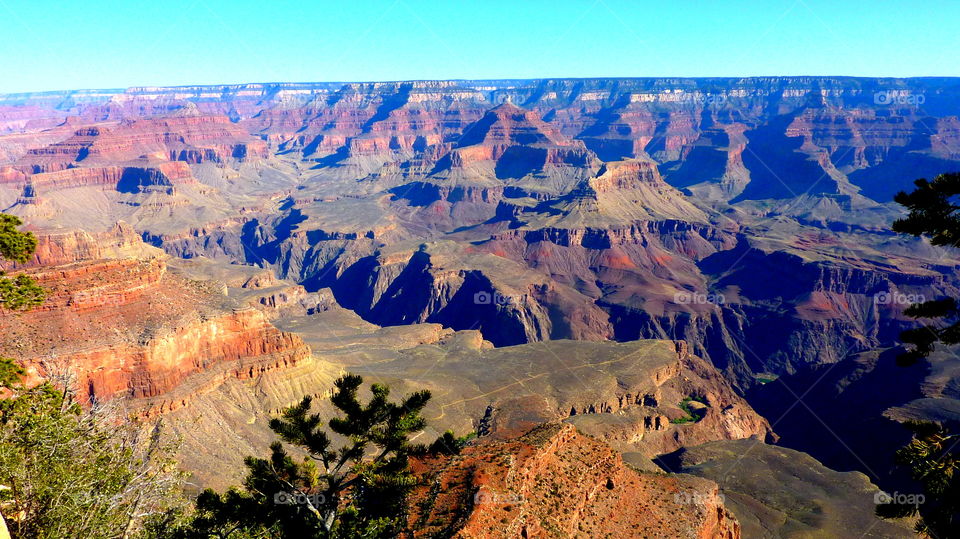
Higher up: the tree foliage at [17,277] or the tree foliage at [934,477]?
the tree foliage at [17,277]

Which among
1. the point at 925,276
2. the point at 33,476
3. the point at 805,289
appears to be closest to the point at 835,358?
the point at 805,289

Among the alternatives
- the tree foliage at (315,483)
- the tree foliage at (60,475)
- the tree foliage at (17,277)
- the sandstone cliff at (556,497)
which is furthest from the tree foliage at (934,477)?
the tree foliage at (17,277)

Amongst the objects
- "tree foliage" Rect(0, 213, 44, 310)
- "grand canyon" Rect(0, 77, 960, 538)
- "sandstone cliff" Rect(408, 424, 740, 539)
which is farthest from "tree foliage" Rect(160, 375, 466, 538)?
"tree foliage" Rect(0, 213, 44, 310)

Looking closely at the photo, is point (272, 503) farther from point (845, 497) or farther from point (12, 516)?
point (845, 497)

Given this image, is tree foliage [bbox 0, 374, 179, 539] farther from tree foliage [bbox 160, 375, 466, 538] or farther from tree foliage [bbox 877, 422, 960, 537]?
tree foliage [bbox 877, 422, 960, 537]

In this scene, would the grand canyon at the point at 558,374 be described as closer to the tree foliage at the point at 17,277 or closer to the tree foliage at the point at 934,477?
the tree foliage at the point at 17,277

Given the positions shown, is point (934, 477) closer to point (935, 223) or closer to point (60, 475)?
point (935, 223)
